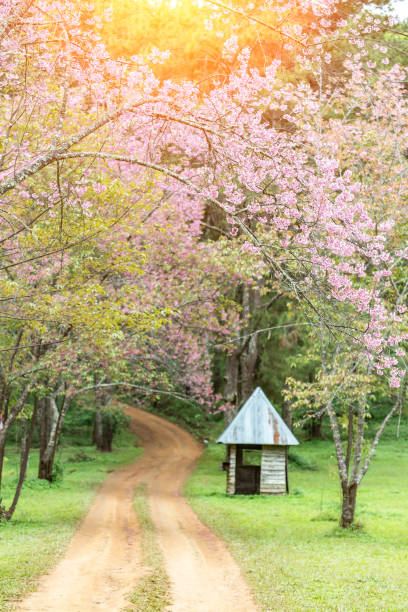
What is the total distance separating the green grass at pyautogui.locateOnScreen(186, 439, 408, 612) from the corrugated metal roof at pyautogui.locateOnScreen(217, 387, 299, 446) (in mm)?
2123

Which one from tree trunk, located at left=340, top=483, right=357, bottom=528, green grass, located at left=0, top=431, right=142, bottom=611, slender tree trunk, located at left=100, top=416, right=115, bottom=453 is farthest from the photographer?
slender tree trunk, located at left=100, top=416, right=115, bottom=453

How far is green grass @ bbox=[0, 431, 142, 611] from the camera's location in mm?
11211

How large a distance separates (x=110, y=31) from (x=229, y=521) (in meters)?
18.6

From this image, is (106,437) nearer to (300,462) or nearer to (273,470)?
(300,462)

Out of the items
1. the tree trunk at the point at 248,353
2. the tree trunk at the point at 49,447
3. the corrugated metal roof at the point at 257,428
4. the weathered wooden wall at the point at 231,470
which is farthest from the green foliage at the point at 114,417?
the corrugated metal roof at the point at 257,428

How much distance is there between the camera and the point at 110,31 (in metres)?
25.2

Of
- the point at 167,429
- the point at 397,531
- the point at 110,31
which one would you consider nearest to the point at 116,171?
the point at 110,31

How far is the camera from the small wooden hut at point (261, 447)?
84.5 ft

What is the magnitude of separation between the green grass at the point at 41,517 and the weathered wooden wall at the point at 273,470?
671 cm

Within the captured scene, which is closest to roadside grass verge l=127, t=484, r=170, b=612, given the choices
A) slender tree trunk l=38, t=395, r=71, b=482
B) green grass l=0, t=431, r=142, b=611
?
green grass l=0, t=431, r=142, b=611

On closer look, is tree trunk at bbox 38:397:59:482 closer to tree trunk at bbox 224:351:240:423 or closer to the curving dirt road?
the curving dirt road

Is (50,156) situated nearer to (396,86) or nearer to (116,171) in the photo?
(396,86)

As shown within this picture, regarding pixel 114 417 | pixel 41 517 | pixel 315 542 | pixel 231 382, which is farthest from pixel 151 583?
pixel 114 417

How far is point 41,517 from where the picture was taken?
18.6m
